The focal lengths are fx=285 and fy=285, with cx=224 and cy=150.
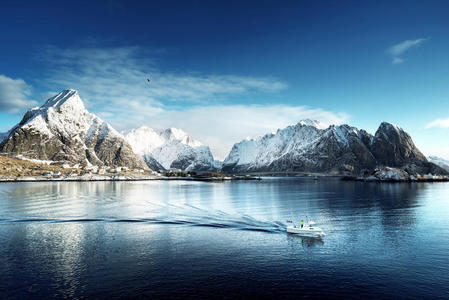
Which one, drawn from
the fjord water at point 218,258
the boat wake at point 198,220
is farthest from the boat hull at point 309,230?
the boat wake at point 198,220

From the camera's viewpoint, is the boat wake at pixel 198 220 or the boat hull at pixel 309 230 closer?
the boat hull at pixel 309 230

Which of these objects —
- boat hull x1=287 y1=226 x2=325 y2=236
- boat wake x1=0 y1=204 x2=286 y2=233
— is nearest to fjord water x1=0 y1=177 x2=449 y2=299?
boat wake x1=0 y1=204 x2=286 y2=233

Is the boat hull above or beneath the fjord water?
above

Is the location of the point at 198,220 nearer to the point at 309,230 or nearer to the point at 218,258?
the point at 309,230

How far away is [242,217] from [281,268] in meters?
36.2

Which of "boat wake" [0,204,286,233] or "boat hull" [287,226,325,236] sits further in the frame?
"boat wake" [0,204,286,233]

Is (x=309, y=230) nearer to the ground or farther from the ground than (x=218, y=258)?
farther from the ground

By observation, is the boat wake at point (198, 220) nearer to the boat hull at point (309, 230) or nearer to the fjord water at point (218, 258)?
the fjord water at point (218, 258)

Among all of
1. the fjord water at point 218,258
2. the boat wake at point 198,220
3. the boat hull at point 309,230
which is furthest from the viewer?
the boat wake at point 198,220

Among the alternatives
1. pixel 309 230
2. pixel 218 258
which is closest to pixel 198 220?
pixel 309 230

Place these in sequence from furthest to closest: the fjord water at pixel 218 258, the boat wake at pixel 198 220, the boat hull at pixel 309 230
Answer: the boat wake at pixel 198 220 → the boat hull at pixel 309 230 → the fjord water at pixel 218 258

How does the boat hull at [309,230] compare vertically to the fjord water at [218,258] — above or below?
above

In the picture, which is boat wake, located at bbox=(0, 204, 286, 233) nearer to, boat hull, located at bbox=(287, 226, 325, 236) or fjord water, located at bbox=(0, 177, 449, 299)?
fjord water, located at bbox=(0, 177, 449, 299)

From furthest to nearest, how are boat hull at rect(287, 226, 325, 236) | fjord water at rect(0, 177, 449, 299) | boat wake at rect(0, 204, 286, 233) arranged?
boat wake at rect(0, 204, 286, 233) → boat hull at rect(287, 226, 325, 236) → fjord water at rect(0, 177, 449, 299)
